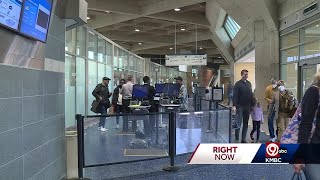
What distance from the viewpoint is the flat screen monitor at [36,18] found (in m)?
3.66

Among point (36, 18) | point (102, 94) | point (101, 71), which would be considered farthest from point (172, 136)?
point (101, 71)

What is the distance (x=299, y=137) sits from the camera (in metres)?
3.10

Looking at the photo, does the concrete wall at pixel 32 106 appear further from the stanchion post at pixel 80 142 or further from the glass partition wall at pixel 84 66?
the glass partition wall at pixel 84 66

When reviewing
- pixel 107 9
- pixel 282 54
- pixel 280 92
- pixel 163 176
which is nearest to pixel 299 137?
pixel 163 176

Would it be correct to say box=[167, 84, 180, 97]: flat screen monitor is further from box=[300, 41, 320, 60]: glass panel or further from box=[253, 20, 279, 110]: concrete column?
box=[253, 20, 279, 110]: concrete column

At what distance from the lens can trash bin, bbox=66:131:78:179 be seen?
5621 mm

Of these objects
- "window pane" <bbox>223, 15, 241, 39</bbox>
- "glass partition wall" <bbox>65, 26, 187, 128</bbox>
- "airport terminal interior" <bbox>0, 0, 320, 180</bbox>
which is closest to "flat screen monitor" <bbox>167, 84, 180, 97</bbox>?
"airport terminal interior" <bbox>0, 0, 320, 180</bbox>

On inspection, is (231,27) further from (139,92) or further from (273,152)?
(273,152)

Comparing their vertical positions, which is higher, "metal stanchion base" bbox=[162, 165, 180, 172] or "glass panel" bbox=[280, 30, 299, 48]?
"glass panel" bbox=[280, 30, 299, 48]

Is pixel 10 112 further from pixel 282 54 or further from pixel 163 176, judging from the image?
pixel 282 54

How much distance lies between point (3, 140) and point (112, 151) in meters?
2.97

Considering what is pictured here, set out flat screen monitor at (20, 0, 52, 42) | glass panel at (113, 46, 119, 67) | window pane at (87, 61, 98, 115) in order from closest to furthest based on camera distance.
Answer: flat screen monitor at (20, 0, 52, 42) → window pane at (87, 61, 98, 115) → glass panel at (113, 46, 119, 67)

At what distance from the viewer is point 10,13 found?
128 inches

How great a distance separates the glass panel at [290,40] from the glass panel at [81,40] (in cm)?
701
